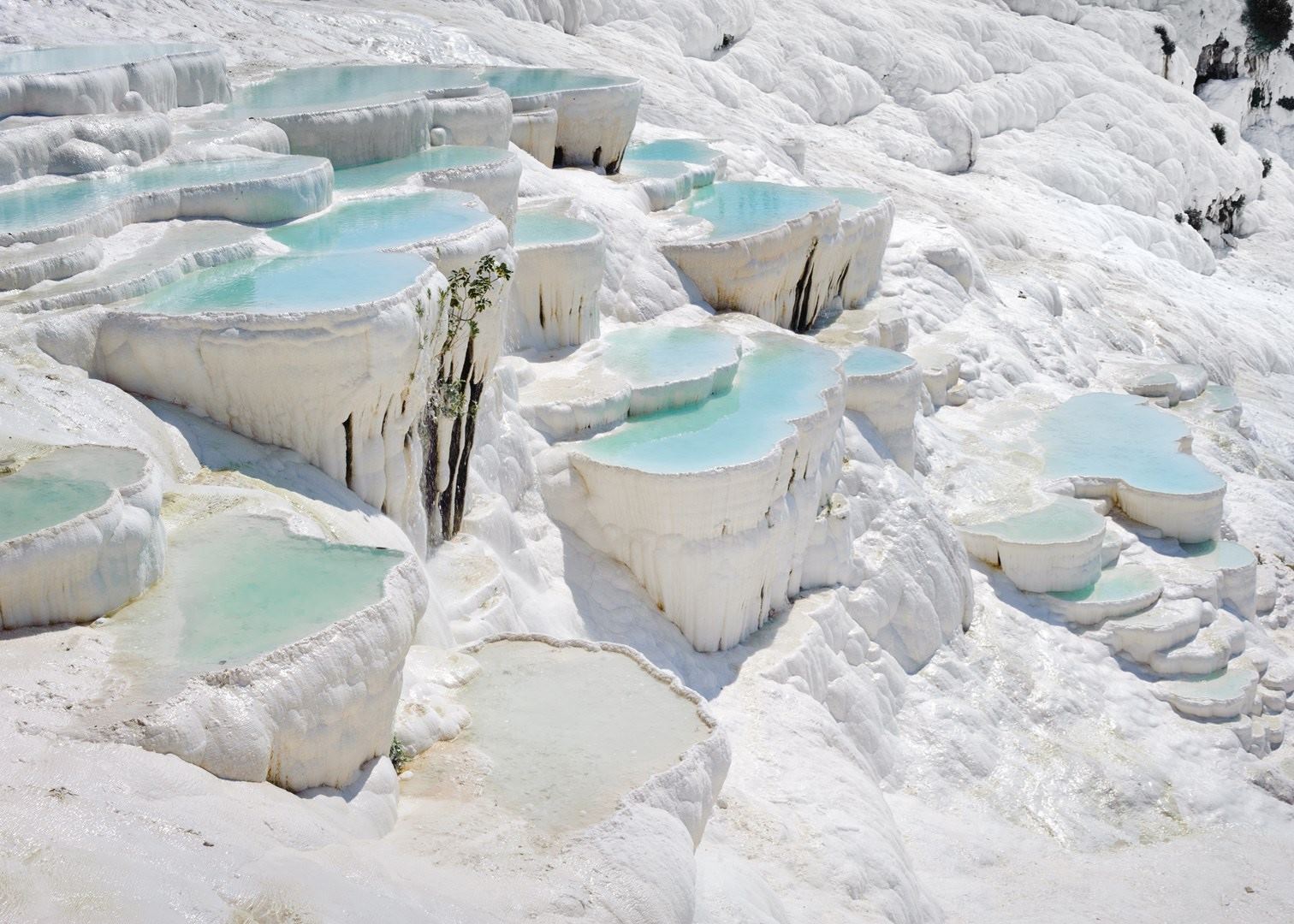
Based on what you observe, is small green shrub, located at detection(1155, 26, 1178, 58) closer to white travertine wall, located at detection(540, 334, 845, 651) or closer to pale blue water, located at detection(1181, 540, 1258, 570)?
pale blue water, located at detection(1181, 540, 1258, 570)

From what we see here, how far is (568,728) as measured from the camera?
19.5 feet

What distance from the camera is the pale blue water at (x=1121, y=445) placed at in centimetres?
1340

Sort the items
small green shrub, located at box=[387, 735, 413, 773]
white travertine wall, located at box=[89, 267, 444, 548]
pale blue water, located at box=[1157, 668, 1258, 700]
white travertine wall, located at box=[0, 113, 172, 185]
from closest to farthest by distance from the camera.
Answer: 1. small green shrub, located at box=[387, 735, 413, 773]
2. white travertine wall, located at box=[89, 267, 444, 548]
3. white travertine wall, located at box=[0, 113, 172, 185]
4. pale blue water, located at box=[1157, 668, 1258, 700]

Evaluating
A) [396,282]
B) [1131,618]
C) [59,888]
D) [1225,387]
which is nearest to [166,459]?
[396,282]

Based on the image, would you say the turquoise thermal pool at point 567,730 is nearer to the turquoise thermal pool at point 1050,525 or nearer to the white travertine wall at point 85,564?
the white travertine wall at point 85,564

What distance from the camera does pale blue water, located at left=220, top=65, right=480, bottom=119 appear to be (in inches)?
441

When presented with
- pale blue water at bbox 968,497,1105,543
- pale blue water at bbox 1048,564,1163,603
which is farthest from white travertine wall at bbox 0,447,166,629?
pale blue water at bbox 1048,564,1163,603

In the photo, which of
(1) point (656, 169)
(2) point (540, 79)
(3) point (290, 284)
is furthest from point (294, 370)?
(2) point (540, 79)

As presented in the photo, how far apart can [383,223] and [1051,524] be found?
682 cm

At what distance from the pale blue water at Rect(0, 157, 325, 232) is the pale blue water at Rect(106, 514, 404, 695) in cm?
305

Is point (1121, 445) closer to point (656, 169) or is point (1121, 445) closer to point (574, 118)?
point (656, 169)

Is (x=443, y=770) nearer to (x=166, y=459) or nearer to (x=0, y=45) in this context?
(x=166, y=459)

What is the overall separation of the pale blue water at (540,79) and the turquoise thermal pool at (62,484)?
8.75m

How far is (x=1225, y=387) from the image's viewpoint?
57.4 ft
